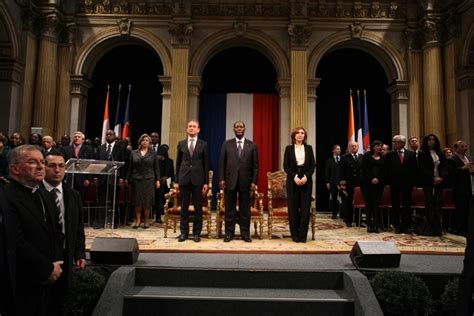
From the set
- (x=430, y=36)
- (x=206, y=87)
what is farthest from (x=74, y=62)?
(x=430, y=36)

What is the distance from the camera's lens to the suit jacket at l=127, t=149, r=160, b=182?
18.0ft

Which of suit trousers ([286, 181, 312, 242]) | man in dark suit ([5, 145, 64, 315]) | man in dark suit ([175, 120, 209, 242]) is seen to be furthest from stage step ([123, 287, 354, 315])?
suit trousers ([286, 181, 312, 242])

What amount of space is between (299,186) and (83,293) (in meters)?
2.65

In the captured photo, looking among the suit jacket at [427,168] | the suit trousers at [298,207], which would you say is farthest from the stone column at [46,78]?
the suit jacket at [427,168]

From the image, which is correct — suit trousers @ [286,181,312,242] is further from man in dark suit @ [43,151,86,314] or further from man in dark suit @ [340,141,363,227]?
man in dark suit @ [43,151,86,314]

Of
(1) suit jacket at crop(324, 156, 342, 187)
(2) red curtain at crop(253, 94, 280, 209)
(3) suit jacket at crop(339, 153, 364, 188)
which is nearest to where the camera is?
(3) suit jacket at crop(339, 153, 364, 188)

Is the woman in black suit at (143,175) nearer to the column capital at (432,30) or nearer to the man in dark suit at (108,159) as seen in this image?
the man in dark suit at (108,159)

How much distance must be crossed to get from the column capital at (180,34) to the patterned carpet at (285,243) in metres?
4.76

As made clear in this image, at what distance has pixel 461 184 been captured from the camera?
5398 mm

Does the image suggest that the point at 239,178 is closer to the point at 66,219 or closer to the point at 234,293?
the point at 234,293

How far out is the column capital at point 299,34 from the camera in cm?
871

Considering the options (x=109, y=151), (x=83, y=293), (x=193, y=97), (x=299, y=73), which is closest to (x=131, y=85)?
(x=193, y=97)

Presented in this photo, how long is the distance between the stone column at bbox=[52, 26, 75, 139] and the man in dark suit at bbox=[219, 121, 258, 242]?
5.65 meters

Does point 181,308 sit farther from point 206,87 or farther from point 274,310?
point 206,87
